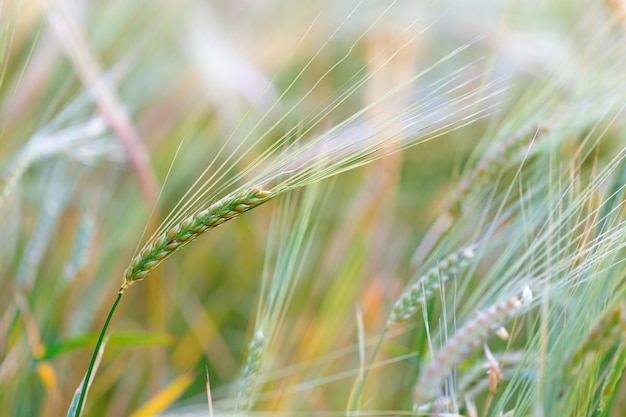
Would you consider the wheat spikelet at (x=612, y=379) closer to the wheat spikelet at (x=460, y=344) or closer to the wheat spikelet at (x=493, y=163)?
the wheat spikelet at (x=460, y=344)

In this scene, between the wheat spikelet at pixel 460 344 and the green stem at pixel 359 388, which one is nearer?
the wheat spikelet at pixel 460 344

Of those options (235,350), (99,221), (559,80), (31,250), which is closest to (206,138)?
(99,221)

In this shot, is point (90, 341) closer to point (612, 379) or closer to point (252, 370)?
point (252, 370)

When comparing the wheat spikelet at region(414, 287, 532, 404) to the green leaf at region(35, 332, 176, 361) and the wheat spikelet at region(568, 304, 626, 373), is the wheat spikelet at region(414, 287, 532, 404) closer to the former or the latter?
the wheat spikelet at region(568, 304, 626, 373)

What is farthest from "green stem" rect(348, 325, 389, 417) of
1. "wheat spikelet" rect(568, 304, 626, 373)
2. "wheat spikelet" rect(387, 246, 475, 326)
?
"wheat spikelet" rect(568, 304, 626, 373)

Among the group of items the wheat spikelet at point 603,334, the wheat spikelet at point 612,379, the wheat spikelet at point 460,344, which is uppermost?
the wheat spikelet at point 460,344

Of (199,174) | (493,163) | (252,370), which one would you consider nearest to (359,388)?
(252,370)

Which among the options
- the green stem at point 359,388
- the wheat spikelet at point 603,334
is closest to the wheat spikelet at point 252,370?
the green stem at point 359,388
